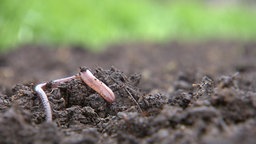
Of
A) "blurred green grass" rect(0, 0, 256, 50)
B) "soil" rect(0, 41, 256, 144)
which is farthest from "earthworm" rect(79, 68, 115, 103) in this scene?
"blurred green grass" rect(0, 0, 256, 50)

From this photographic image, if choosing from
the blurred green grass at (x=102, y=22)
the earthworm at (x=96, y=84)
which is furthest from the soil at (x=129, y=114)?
the blurred green grass at (x=102, y=22)

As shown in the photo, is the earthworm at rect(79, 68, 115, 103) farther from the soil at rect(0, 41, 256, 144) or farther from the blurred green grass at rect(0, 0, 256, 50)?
the blurred green grass at rect(0, 0, 256, 50)

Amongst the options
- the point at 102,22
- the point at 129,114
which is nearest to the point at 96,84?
the point at 129,114

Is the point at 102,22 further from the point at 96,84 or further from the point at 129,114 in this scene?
the point at 129,114

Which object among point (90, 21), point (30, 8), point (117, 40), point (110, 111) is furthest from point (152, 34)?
point (110, 111)

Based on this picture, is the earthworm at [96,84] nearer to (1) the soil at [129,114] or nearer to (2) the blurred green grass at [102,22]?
(1) the soil at [129,114]

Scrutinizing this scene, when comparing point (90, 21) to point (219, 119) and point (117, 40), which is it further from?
point (219, 119)
